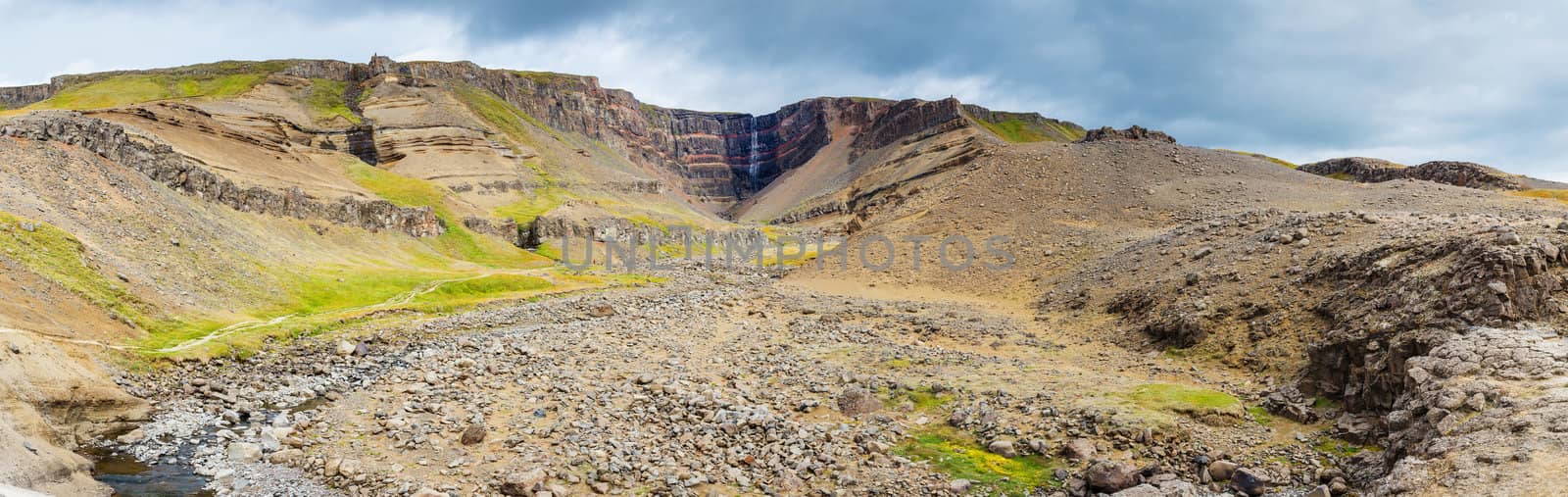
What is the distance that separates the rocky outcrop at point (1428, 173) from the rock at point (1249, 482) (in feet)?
270

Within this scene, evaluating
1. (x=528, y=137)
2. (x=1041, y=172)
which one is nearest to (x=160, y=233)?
(x=1041, y=172)

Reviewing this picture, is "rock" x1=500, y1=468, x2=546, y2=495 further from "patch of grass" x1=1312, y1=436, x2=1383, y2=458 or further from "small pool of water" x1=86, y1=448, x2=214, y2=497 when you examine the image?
"patch of grass" x1=1312, y1=436, x2=1383, y2=458

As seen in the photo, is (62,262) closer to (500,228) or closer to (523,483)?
(523,483)

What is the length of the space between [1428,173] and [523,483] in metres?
133

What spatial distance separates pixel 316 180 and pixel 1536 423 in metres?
103

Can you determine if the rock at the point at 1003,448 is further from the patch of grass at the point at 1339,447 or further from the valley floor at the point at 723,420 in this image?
the patch of grass at the point at 1339,447

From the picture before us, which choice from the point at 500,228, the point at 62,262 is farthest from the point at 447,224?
the point at 62,262

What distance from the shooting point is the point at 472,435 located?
20.1 m

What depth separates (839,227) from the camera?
149625 millimetres

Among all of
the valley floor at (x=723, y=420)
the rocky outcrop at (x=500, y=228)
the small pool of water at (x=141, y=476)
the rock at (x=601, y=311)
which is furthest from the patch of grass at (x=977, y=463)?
the rocky outcrop at (x=500, y=228)

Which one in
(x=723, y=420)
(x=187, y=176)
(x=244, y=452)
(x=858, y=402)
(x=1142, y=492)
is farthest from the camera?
(x=187, y=176)

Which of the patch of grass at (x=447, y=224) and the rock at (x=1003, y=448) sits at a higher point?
the patch of grass at (x=447, y=224)

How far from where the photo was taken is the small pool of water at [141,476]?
1698 centimetres

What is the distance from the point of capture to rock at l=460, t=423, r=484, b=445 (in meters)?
20.0
